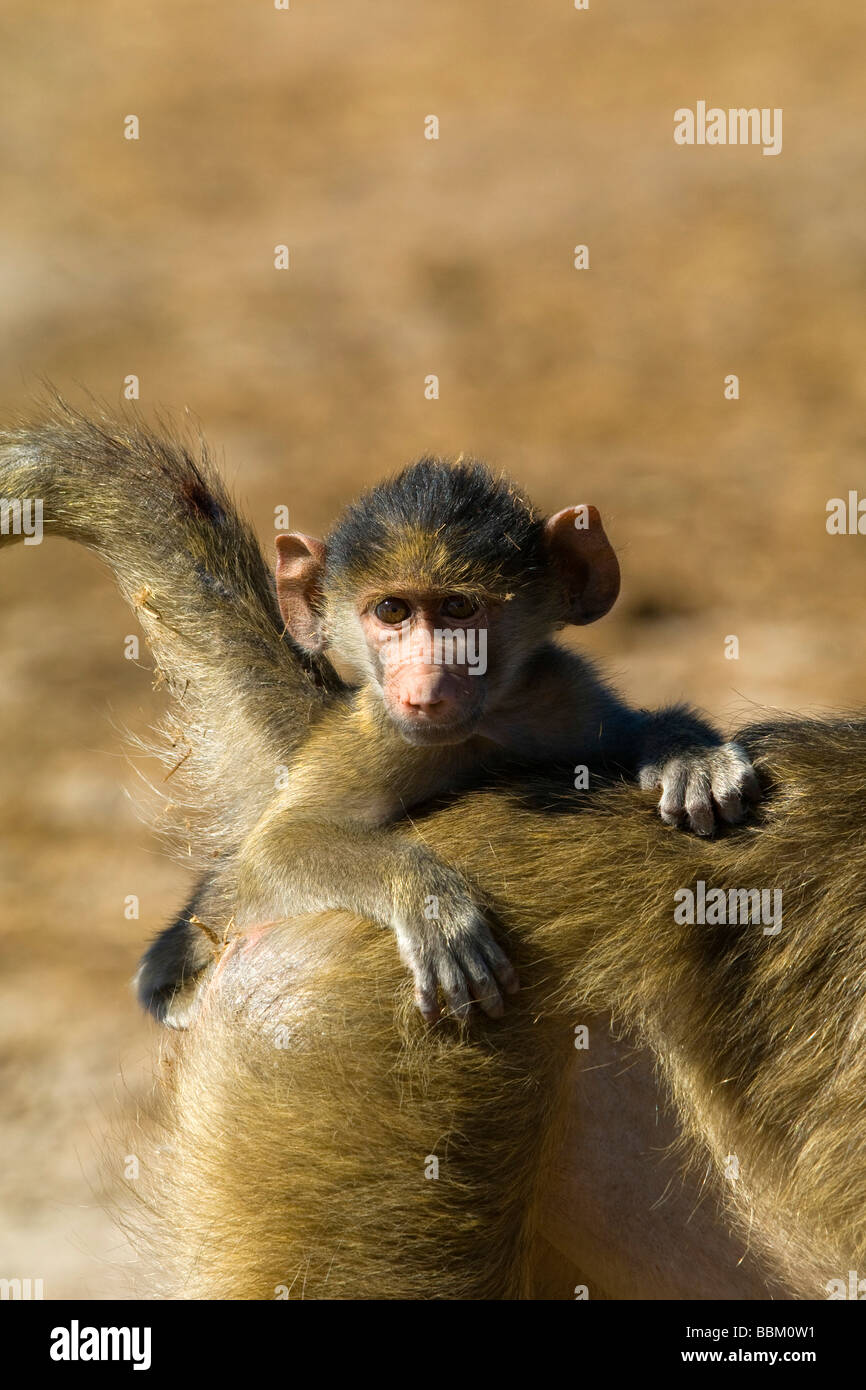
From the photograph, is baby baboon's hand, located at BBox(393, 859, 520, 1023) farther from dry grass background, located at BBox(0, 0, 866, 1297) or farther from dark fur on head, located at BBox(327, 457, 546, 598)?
dry grass background, located at BBox(0, 0, 866, 1297)

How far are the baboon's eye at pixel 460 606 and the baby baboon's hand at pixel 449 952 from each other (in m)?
0.58

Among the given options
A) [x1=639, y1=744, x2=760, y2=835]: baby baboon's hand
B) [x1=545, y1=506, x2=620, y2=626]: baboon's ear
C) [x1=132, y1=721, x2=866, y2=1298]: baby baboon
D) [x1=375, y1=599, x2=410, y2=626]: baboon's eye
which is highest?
[x1=545, y1=506, x2=620, y2=626]: baboon's ear

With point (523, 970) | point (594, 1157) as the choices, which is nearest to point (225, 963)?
point (523, 970)

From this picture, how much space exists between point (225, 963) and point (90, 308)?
956 centimetres

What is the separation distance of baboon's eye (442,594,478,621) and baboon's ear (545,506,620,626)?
0.24 meters

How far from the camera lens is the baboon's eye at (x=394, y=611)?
9.62ft

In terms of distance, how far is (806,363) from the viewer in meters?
10.3

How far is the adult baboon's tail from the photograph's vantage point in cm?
304

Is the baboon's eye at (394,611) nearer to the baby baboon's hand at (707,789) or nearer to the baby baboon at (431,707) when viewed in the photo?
the baby baboon at (431,707)

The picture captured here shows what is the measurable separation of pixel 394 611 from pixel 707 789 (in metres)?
0.67

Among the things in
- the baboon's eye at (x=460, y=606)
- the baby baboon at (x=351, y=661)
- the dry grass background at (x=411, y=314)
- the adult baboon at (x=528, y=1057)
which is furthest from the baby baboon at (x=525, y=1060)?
the dry grass background at (x=411, y=314)

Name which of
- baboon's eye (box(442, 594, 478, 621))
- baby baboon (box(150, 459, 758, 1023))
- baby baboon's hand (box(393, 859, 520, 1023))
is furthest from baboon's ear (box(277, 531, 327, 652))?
baby baboon's hand (box(393, 859, 520, 1023))

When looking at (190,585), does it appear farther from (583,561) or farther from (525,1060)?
(525,1060)

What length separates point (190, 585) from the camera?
9.99 ft
